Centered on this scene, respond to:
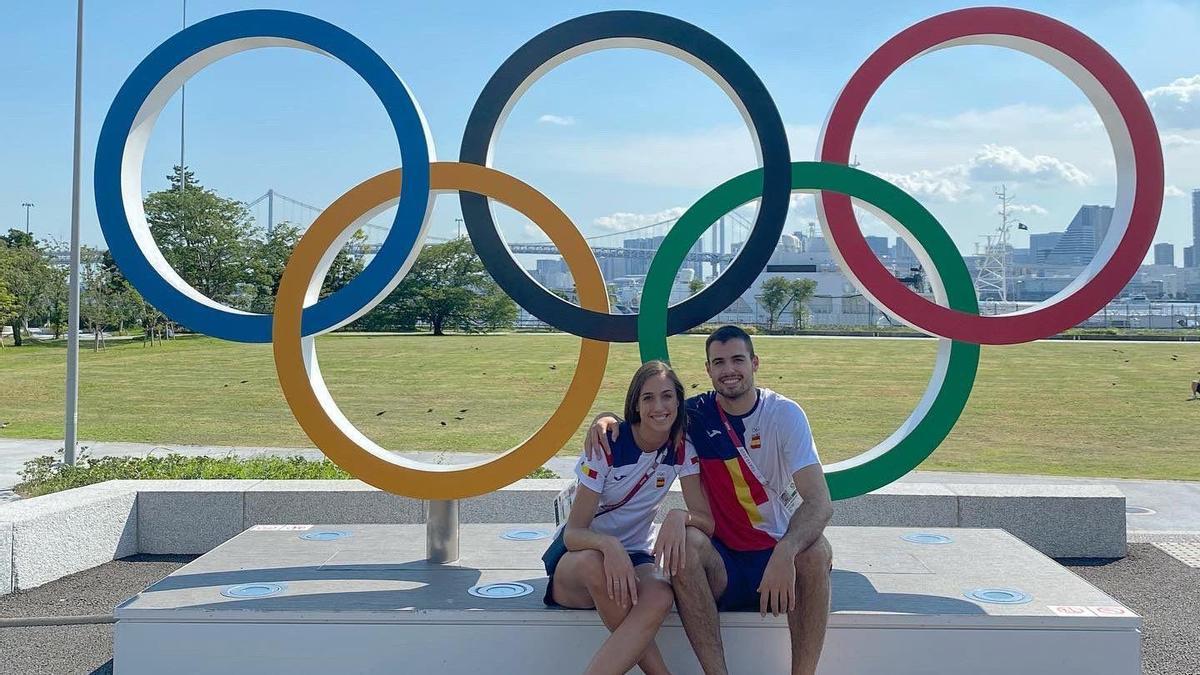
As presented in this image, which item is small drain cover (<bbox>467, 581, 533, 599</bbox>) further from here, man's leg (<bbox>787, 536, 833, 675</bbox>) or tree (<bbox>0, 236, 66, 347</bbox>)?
tree (<bbox>0, 236, 66, 347</bbox>)

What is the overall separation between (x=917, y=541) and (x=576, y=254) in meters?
2.72

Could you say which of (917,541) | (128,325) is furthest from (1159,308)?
(917,541)

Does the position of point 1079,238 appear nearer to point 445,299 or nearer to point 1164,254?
point 1164,254

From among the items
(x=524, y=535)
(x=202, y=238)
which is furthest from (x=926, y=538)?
(x=202, y=238)

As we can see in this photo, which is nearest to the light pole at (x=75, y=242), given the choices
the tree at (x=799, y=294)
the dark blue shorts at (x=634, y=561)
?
the dark blue shorts at (x=634, y=561)

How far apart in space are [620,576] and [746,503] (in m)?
0.71

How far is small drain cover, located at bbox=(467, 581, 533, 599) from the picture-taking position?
189 inches

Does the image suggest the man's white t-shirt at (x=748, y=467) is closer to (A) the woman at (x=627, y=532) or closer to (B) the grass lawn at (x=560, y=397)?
(A) the woman at (x=627, y=532)

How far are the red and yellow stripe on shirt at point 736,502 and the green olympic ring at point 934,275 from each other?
3.59 feet

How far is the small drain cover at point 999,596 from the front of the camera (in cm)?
471

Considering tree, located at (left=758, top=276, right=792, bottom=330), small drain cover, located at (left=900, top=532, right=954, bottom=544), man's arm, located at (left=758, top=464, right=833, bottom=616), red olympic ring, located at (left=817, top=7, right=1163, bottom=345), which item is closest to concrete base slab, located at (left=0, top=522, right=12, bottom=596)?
man's arm, located at (left=758, top=464, right=833, bottom=616)

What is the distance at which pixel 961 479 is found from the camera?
36.1ft

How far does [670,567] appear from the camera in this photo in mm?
4074

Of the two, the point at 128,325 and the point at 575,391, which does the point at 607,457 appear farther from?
the point at 128,325
